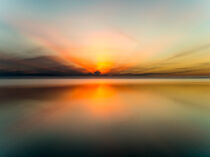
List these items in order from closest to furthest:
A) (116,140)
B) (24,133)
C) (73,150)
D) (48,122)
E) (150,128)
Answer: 1. (73,150)
2. (116,140)
3. (24,133)
4. (150,128)
5. (48,122)

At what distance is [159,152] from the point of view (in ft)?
11.5

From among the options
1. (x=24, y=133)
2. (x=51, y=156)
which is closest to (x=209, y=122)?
(x=51, y=156)

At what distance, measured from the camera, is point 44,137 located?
4.25 meters

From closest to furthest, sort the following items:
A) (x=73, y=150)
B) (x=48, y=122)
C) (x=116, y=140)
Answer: (x=73, y=150) < (x=116, y=140) < (x=48, y=122)

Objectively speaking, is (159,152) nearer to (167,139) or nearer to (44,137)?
(167,139)

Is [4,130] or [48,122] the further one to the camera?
[48,122]

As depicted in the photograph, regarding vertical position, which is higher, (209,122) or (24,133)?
(24,133)

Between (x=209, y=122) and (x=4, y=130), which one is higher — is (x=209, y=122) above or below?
below

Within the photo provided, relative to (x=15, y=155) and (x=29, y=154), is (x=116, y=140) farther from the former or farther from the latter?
(x=15, y=155)

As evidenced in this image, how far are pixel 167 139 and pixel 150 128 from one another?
979mm

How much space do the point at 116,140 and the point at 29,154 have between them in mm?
3031

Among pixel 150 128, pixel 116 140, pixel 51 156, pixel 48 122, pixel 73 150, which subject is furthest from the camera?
pixel 48 122

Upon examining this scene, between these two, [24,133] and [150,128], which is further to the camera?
[150,128]

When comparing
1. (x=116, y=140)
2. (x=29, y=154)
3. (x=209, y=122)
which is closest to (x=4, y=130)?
(x=29, y=154)
